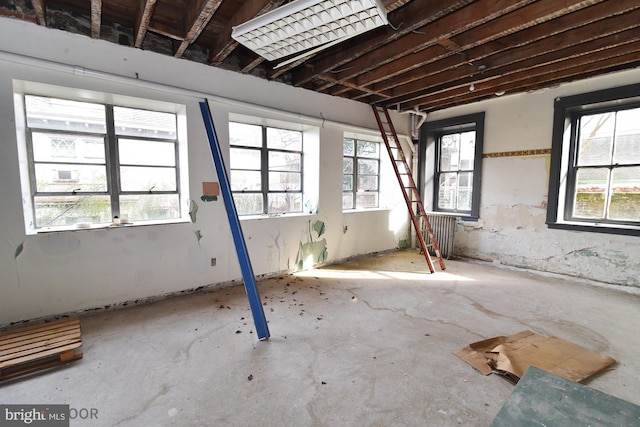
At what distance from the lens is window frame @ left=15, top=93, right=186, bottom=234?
280 centimetres

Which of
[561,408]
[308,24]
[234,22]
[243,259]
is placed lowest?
[561,408]

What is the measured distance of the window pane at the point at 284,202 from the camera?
14.7 feet

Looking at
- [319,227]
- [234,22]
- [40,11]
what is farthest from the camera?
[319,227]

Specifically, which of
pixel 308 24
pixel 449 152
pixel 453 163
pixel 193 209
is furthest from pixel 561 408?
pixel 449 152

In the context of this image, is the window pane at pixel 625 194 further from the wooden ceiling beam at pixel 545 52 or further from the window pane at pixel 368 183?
the window pane at pixel 368 183

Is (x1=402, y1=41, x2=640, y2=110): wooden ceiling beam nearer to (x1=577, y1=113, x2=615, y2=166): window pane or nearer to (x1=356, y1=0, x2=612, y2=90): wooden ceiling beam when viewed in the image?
(x1=577, y1=113, x2=615, y2=166): window pane

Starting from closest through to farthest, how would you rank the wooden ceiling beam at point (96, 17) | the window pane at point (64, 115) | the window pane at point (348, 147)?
1. the wooden ceiling beam at point (96, 17)
2. the window pane at point (64, 115)
3. the window pane at point (348, 147)

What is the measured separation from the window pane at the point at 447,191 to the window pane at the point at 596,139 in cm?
186

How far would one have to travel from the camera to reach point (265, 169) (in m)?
4.35

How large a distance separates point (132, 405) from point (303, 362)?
1.12 metres

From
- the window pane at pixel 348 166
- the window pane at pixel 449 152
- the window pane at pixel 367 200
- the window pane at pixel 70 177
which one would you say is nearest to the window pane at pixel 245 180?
the window pane at pixel 70 177

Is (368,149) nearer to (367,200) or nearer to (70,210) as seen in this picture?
(367,200)

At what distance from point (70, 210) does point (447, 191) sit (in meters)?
5.86

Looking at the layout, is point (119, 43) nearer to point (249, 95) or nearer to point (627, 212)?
point (249, 95)
